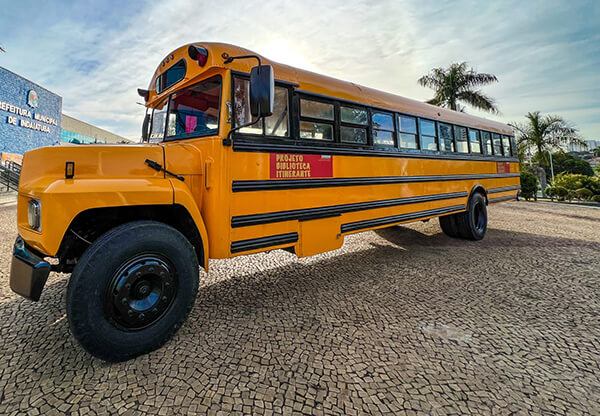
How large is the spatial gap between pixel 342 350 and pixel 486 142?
6.28 metres

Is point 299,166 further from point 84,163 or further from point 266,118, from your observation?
point 84,163

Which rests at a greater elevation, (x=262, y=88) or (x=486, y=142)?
(x=486, y=142)

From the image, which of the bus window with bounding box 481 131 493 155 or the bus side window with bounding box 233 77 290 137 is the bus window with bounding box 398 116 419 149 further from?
the bus window with bounding box 481 131 493 155

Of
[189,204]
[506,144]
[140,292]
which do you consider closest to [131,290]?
[140,292]

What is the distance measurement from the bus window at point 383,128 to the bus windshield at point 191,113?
87.6 inches

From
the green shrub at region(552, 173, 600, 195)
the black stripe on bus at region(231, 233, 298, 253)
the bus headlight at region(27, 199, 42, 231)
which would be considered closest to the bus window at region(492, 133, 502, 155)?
the black stripe on bus at region(231, 233, 298, 253)

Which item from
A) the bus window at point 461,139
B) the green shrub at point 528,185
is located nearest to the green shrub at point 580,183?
the green shrub at point 528,185

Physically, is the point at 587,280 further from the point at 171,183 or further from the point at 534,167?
the point at 534,167

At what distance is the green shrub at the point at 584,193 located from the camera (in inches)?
587

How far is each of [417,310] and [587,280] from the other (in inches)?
103

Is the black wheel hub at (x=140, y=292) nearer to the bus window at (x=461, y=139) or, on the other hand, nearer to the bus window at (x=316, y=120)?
the bus window at (x=316, y=120)

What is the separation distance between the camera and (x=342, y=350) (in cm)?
215

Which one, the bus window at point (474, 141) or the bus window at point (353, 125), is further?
the bus window at point (474, 141)

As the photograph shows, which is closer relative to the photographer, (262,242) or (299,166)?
(262,242)
